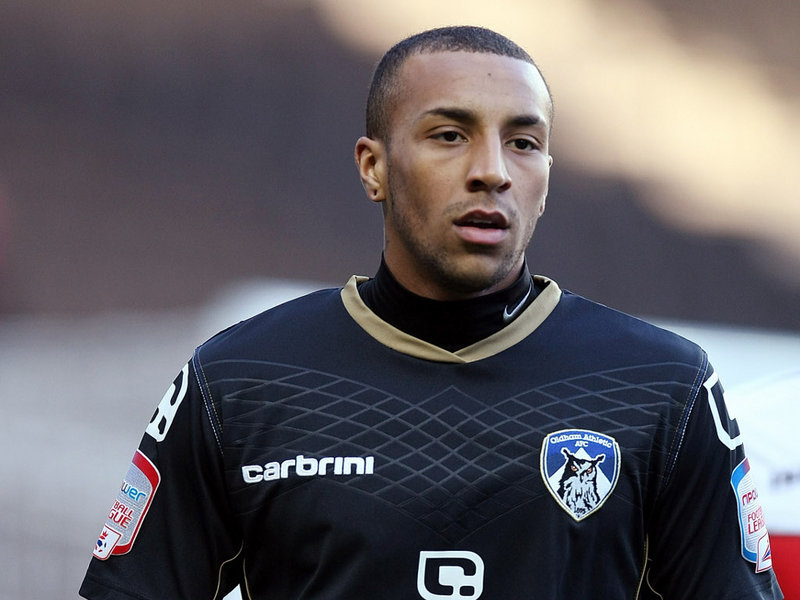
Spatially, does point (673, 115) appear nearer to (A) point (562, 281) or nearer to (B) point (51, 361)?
(A) point (562, 281)

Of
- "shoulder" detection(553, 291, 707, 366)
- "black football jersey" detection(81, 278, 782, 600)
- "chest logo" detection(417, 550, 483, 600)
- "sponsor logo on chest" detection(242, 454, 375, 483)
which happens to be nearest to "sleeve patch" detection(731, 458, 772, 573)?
"black football jersey" detection(81, 278, 782, 600)

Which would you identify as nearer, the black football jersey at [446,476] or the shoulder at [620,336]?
the black football jersey at [446,476]

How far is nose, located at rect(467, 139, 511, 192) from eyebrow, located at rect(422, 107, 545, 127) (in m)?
0.04

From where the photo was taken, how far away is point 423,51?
1.49 metres

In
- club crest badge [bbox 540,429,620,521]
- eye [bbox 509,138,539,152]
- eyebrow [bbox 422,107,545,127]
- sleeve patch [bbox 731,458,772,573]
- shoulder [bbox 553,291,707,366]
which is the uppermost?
eyebrow [bbox 422,107,545,127]

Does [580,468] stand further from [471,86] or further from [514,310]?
[471,86]

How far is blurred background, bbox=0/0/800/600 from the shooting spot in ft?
7.48

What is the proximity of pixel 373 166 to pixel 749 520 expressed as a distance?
687 mm

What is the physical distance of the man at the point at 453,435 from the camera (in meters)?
1.31

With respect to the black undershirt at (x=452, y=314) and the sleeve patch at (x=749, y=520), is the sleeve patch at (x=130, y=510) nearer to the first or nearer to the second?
the black undershirt at (x=452, y=314)

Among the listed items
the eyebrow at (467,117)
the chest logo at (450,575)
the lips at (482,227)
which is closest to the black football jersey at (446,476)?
the chest logo at (450,575)

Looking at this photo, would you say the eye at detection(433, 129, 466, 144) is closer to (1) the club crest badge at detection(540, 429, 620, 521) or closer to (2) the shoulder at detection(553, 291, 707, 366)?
(2) the shoulder at detection(553, 291, 707, 366)

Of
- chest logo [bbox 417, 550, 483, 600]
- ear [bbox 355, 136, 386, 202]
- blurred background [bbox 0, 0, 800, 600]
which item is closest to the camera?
chest logo [bbox 417, 550, 483, 600]

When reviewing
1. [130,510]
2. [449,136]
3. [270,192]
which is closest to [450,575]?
[130,510]
